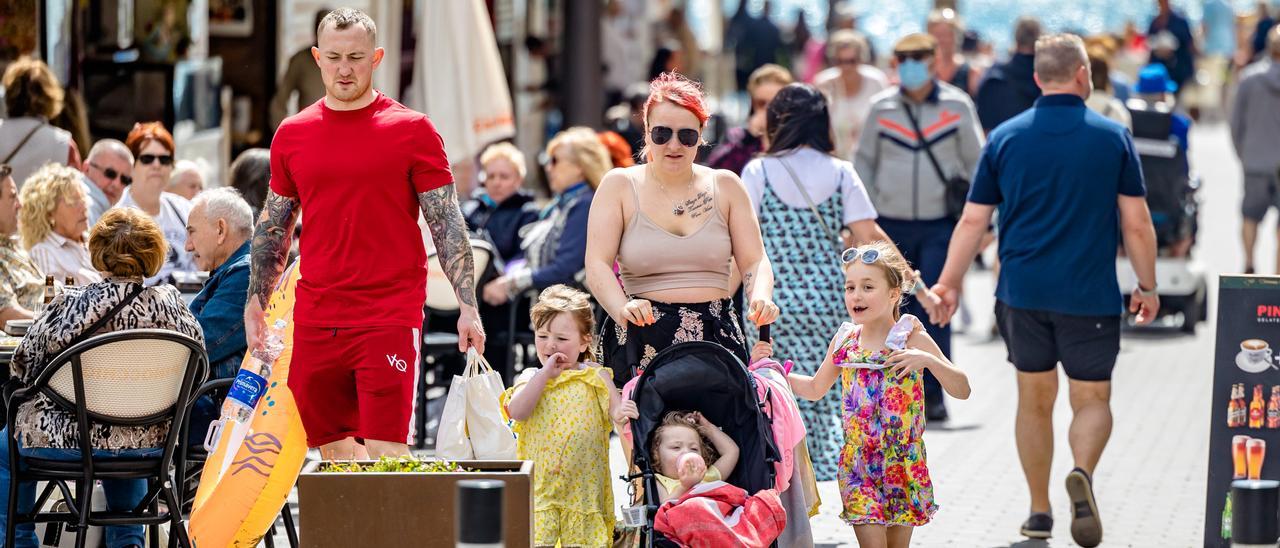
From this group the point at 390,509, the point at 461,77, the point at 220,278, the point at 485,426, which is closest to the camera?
the point at 390,509

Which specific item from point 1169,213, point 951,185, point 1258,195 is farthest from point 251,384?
point 1258,195

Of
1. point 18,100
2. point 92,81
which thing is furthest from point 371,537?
point 92,81

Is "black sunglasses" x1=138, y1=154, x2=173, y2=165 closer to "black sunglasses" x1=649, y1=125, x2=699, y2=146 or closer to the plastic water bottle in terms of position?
the plastic water bottle

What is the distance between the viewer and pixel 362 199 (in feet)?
19.7

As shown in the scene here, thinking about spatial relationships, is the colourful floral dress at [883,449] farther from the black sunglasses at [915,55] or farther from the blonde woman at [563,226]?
the black sunglasses at [915,55]

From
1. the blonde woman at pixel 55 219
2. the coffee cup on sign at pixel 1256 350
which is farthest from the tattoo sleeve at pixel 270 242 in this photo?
the coffee cup on sign at pixel 1256 350

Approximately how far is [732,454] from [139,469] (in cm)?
193

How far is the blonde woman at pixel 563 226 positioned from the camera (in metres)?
10.0

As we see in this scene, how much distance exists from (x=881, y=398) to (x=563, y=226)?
12.4ft

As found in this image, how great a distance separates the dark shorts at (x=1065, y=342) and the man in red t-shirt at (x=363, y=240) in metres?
2.67

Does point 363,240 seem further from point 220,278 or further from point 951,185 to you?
point 951,185

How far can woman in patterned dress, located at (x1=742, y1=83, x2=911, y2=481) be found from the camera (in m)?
8.20

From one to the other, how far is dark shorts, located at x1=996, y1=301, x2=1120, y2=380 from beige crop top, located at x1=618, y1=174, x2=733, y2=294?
1784mm

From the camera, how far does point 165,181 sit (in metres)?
9.09
